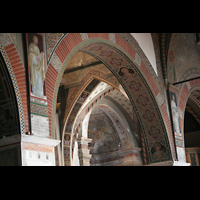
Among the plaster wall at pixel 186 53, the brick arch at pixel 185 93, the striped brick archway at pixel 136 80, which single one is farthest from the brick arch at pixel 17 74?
the plaster wall at pixel 186 53

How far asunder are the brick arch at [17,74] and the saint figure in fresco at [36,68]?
0.16m

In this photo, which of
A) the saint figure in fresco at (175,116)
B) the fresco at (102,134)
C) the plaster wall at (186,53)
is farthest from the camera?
the fresco at (102,134)

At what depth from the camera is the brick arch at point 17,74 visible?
3666 mm

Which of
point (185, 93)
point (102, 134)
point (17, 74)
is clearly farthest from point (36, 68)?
point (102, 134)

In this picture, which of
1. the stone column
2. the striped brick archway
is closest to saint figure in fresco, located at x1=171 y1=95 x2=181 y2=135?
the striped brick archway

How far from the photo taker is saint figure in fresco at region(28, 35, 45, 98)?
13.0ft

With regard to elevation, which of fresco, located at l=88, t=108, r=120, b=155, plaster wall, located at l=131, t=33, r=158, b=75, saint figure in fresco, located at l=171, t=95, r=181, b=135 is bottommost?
saint figure in fresco, located at l=171, t=95, r=181, b=135

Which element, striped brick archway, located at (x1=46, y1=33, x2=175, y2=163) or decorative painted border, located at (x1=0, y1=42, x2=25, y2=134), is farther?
striped brick archway, located at (x1=46, y1=33, x2=175, y2=163)

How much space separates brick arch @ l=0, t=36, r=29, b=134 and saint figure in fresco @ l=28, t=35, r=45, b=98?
158 mm

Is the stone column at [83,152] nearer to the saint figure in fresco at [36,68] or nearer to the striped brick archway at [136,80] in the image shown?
the striped brick archway at [136,80]

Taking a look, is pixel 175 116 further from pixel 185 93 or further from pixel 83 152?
pixel 83 152

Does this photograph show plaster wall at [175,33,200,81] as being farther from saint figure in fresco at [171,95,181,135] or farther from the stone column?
the stone column
